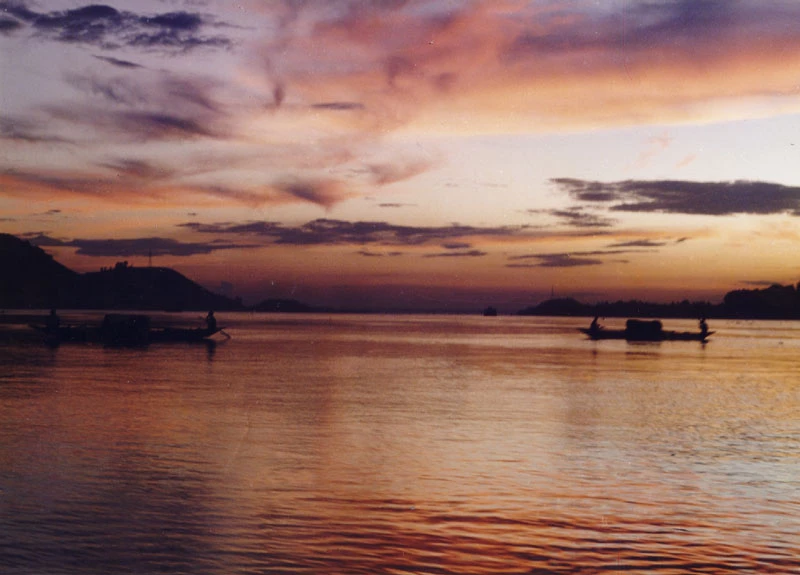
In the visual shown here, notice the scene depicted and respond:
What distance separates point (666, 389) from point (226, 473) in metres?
32.6

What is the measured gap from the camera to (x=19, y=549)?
42.8 ft

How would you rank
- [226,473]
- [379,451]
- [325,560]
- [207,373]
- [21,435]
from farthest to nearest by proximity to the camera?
[207,373]
[21,435]
[379,451]
[226,473]
[325,560]

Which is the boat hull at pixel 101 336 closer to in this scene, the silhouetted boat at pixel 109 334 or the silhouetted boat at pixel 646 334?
the silhouetted boat at pixel 109 334

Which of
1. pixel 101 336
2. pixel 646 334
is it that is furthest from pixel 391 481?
pixel 646 334

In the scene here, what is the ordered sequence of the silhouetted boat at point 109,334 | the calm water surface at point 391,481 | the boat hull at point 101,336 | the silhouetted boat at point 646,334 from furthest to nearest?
the silhouetted boat at point 646,334, the silhouetted boat at point 109,334, the boat hull at point 101,336, the calm water surface at point 391,481

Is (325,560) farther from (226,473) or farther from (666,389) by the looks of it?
(666,389)

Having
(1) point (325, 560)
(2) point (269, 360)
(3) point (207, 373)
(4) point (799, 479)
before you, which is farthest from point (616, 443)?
(2) point (269, 360)

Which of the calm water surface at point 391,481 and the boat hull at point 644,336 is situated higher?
the calm water surface at point 391,481

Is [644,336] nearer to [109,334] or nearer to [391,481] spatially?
[109,334]

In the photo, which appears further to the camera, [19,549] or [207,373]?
[207,373]

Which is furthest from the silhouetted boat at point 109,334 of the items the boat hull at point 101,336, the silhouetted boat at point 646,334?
the silhouetted boat at point 646,334

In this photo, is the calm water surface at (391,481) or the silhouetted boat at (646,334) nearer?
the calm water surface at (391,481)

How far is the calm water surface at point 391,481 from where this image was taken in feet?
42.9

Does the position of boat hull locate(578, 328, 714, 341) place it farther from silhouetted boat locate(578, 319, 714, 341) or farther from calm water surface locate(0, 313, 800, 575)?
calm water surface locate(0, 313, 800, 575)
